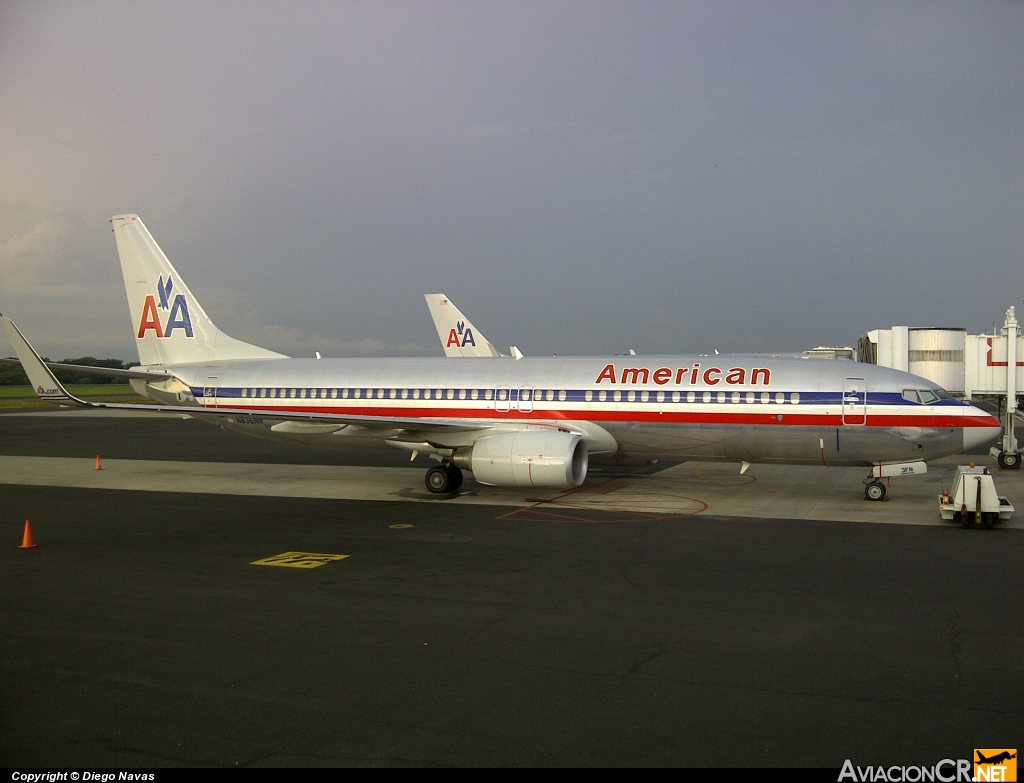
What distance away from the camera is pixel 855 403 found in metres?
18.5

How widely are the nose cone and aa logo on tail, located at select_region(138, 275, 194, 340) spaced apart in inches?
876

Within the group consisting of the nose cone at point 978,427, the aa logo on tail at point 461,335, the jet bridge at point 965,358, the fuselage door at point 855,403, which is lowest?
the nose cone at point 978,427

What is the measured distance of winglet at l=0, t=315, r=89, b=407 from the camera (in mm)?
17172

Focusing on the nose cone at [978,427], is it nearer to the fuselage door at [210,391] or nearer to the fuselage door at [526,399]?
the fuselage door at [526,399]

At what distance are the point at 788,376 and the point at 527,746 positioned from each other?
14.8 m

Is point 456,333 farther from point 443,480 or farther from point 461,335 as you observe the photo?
point 443,480

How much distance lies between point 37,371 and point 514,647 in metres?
14.2

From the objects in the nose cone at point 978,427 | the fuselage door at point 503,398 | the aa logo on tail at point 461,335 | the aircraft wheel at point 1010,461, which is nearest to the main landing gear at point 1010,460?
the aircraft wheel at point 1010,461

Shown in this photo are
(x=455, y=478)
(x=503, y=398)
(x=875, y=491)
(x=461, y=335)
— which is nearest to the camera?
(x=875, y=491)

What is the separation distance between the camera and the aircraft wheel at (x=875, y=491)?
1914 centimetres

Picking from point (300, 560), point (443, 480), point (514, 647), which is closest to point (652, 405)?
point (443, 480)

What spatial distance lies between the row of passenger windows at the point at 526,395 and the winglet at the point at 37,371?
22.6 feet

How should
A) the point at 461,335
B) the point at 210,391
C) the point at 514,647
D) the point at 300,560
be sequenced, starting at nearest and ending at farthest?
1. the point at 514,647
2. the point at 300,560
3. the point at 210,391
4. the point at 461,335

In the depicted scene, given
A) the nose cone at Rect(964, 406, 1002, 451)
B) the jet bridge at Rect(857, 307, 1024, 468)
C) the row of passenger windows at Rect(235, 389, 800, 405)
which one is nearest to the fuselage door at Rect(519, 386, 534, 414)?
the row of passenger windows at Rect(235, 389, 800, 405)
